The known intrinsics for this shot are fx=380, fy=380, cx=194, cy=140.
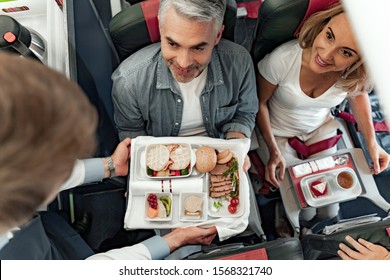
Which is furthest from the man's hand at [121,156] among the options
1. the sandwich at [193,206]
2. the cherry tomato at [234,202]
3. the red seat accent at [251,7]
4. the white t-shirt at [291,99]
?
the red seat accent at [251,7]

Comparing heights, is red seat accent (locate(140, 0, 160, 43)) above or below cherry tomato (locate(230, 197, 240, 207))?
above

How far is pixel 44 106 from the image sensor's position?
0.41 metres

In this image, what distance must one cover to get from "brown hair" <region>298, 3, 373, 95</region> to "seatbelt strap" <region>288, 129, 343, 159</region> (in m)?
0.25

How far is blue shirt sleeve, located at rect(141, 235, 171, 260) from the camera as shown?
1041 mm

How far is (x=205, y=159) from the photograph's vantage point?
114 cm

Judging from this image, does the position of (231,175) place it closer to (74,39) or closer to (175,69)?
(175,69)

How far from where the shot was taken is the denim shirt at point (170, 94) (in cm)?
112

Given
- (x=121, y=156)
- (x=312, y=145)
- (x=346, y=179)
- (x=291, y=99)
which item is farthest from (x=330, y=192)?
(x=121, y=156)

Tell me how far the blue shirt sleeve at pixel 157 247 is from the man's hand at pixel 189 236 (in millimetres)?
22

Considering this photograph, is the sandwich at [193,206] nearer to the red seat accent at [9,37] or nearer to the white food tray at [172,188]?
the white food tray at [172,188]

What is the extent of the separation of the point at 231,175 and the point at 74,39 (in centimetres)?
60

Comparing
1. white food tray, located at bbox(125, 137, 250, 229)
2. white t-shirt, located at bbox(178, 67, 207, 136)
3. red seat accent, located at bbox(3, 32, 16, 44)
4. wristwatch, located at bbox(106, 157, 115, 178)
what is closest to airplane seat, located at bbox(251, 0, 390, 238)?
white t-shirt, located at bbox(178, 67, 207, 136)

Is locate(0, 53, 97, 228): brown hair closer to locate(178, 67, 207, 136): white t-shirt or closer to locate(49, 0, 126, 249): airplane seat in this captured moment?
locate(49, 0, 126, 249): airplane seat
